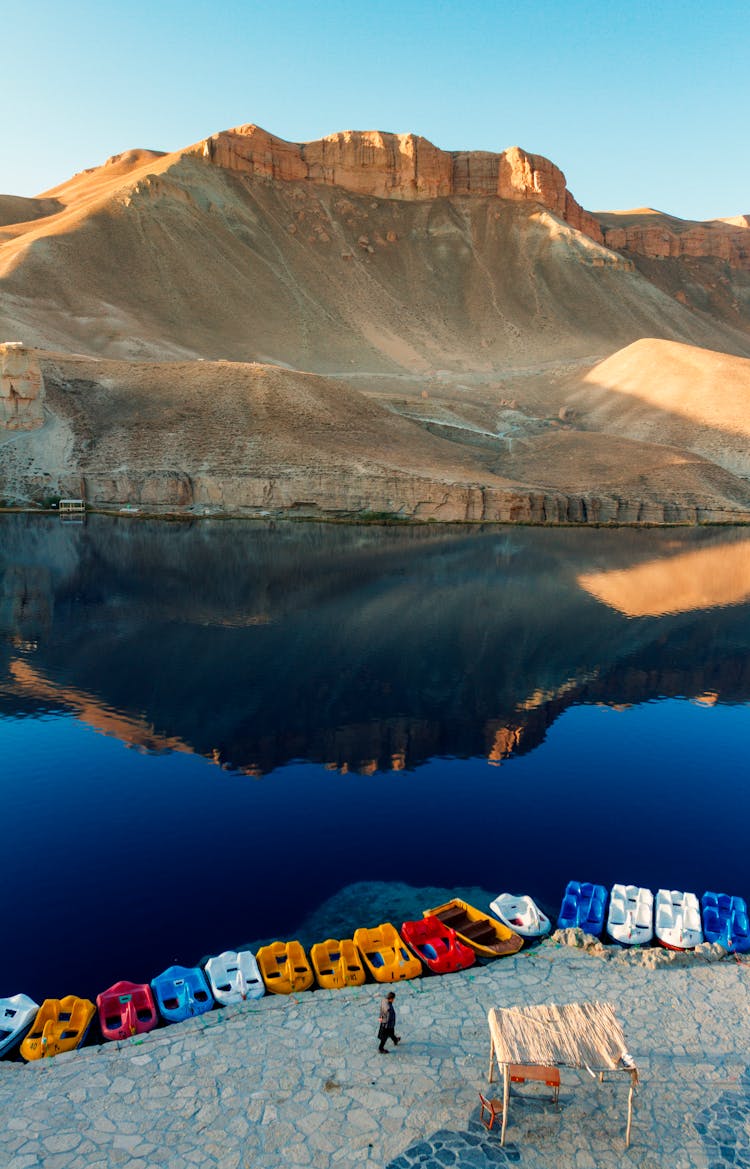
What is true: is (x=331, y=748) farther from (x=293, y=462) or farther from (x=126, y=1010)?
(x=293, y=462)

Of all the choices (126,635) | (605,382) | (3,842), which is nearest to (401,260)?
(605,382)

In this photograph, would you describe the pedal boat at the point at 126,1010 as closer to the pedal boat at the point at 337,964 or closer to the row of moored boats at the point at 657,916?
the pedal boat at the point at 337,964

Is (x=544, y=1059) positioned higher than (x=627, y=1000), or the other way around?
(x=544, y=1059)

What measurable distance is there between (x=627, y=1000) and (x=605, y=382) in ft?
368

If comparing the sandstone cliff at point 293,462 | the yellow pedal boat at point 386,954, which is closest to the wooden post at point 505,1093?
the yellow pedal boat at point 386,954

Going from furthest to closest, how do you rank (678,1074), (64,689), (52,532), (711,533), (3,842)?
(711,533) < (52,532) < (64,689) < (3,842) < (678,1074)

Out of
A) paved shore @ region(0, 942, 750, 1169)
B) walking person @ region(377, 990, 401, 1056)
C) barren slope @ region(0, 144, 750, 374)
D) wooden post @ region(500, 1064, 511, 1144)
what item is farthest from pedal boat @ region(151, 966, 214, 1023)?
barren slope @ region(0, 144, 750, 374)

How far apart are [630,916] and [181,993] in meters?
8.48

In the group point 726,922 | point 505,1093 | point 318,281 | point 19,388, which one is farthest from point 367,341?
point 505,1093

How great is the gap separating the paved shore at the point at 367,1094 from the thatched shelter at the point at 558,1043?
1.38ft

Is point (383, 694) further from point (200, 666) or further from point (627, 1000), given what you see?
point (627, 1000)

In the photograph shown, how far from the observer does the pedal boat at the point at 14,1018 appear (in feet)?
40.6

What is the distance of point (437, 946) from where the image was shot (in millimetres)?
14828

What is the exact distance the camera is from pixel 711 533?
7794 cm
